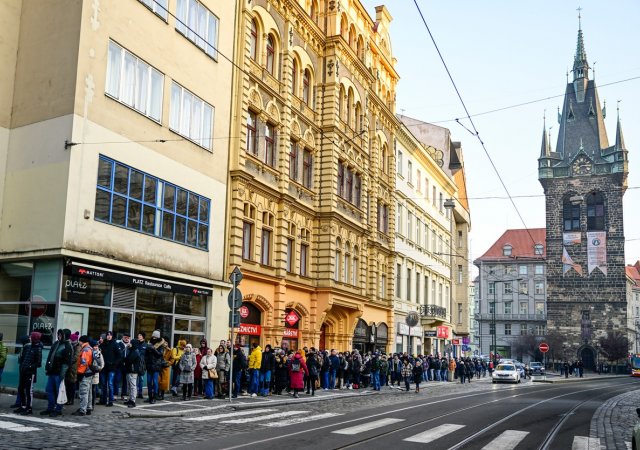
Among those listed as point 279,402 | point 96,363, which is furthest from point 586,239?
point 96,363

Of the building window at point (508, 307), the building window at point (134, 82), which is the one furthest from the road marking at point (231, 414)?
the building window at point (508, 307)

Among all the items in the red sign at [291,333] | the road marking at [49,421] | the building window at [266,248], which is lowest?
the road marking at [49,421]

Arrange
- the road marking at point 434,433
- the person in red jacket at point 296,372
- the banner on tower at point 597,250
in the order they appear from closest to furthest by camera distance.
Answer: the road marking at point 434,433, the person in red jacket at point 296,372, the banner on tower at point 597,250

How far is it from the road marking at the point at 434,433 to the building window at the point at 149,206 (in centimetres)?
1056

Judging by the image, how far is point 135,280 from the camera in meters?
20.5

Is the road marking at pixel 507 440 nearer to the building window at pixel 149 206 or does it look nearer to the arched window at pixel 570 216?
the building window at pixel 149 206

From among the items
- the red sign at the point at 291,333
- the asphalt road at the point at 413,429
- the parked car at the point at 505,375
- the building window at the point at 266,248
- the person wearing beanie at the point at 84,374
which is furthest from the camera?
the parked car at the point at 505,375

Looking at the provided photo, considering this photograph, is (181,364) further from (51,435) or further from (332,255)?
(332,255)

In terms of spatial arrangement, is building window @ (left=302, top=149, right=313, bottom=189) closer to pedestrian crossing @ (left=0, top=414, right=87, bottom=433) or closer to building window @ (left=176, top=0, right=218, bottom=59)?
building window @ (left=176, top=0, right=218, bottom=59)

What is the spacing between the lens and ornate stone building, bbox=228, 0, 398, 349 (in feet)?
90.1

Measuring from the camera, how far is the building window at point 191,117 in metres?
23.4

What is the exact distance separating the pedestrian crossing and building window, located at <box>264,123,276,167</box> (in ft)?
54.1

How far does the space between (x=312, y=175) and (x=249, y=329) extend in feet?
30.2

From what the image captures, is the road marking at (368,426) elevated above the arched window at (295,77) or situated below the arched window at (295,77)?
below
